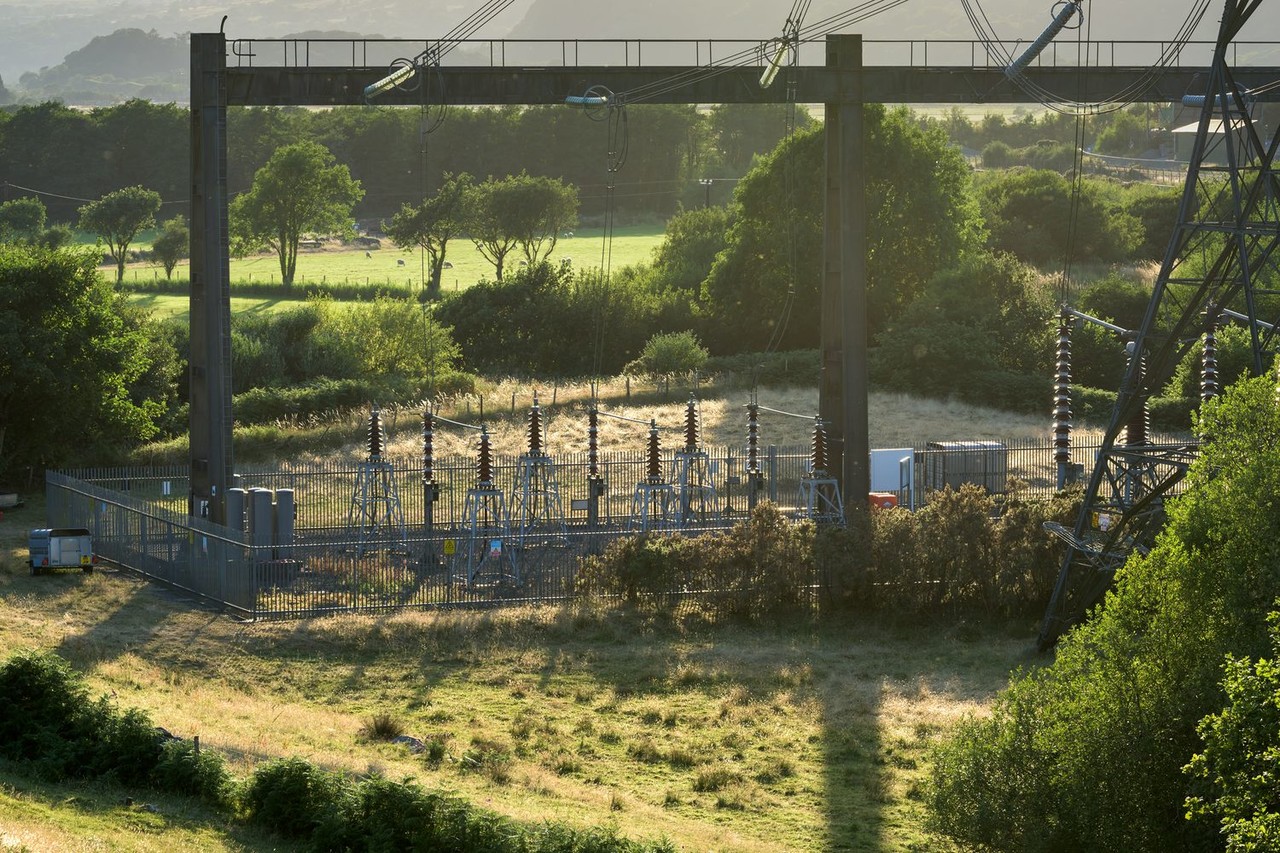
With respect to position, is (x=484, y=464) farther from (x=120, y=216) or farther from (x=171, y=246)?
(x=120, y=216)

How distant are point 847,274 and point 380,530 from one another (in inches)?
534

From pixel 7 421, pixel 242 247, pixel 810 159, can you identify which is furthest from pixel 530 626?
pixel 242 247

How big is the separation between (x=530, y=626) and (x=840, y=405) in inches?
407

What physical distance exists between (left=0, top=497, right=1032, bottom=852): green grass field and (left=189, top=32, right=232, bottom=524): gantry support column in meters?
3.33

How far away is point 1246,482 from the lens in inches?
A: 822

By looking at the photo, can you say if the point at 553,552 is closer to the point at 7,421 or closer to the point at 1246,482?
the point at 7,421

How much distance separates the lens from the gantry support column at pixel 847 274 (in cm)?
3912

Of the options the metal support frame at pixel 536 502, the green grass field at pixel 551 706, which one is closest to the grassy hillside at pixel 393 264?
the metal support frame at pixel 536 502

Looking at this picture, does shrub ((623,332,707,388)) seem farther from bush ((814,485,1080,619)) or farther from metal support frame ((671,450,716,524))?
bush ((814,485,1080,619))

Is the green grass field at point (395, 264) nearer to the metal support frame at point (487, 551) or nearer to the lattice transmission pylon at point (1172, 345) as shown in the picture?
the metal support frame at point (487, 551)

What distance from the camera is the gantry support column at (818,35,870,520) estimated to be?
128 ft

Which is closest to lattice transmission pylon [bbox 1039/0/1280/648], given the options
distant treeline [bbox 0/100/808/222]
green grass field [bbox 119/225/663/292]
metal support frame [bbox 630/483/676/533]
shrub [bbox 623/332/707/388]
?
metal support frame [bbox 630/483/676/533]

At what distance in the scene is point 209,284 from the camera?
124 feet

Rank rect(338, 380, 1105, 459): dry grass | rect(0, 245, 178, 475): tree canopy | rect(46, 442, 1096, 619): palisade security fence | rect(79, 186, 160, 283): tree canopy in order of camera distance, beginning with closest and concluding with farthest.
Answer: rect(46, 442, 1096, 619): palisade security fence, rect(0, 245, 178, 475): tree canopy, rect(338, 380, 1105, 459): dry grass, rect(79, 186, 160, 283): tree canopy
